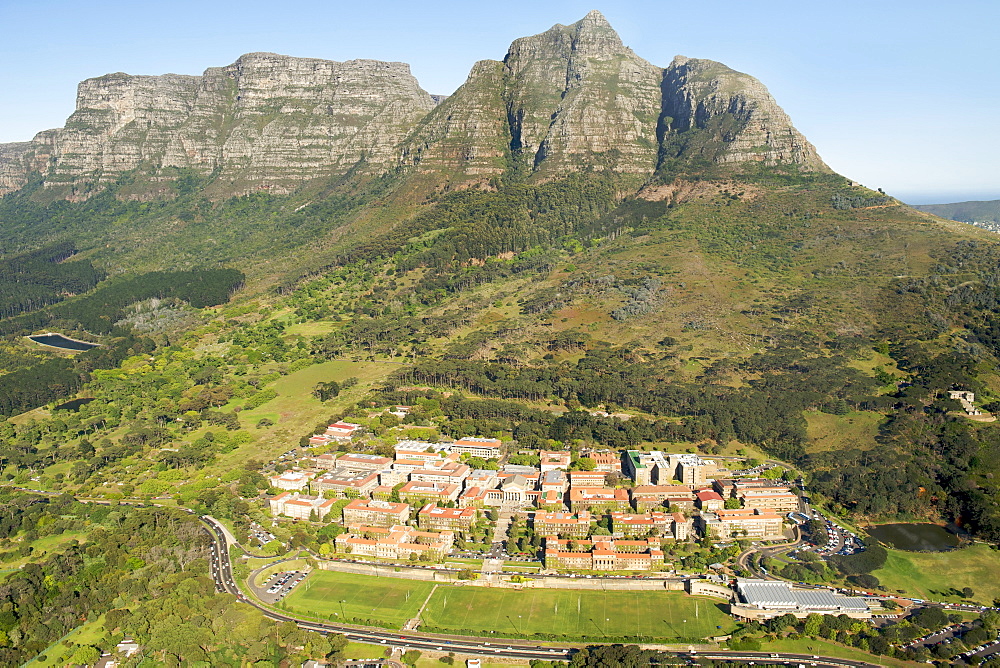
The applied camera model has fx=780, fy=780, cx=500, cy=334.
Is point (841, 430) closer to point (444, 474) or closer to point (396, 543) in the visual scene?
point (444, 474)

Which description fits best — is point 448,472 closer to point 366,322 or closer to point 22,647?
point 22,647

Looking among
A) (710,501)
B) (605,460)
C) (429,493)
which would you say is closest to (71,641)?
(429,493)

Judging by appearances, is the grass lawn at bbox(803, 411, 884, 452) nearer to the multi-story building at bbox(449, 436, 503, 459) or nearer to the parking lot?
the multi-story building at bbox(449, 436, 503, 459)

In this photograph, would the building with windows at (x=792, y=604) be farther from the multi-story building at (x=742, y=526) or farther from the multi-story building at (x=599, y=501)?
the multi-story building at (x=599, y=501)

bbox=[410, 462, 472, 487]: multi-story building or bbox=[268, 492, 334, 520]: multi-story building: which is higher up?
bbox=[410, 462, 472, 487]: multi-story building

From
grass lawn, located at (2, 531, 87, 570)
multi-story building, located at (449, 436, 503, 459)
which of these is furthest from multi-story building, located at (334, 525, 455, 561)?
grass lawn, located at (2, 531, 87, 570)

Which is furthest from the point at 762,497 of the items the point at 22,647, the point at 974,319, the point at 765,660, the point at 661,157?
the point at 661,157

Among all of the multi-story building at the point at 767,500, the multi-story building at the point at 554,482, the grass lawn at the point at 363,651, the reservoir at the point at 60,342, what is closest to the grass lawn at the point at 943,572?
the multi-story building at the point at 767,500
